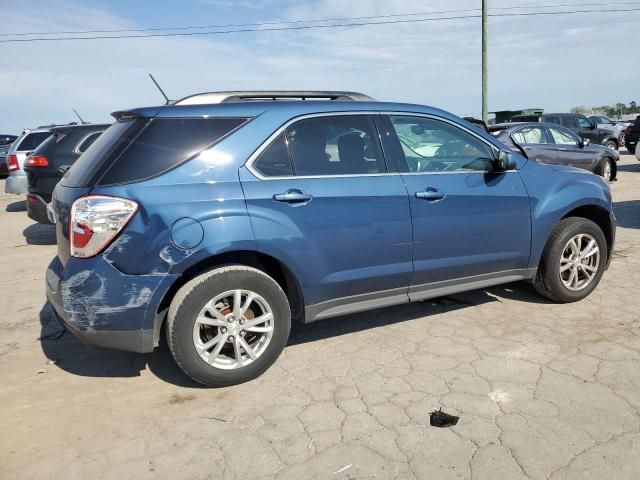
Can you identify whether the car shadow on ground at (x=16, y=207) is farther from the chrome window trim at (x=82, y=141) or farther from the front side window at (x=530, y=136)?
the front side window at (x=530, y=136)

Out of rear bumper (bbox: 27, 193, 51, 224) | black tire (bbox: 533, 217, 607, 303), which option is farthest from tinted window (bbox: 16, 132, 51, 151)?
black tire (bbox: 533, 217, 607, 303)

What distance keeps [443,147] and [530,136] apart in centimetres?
725

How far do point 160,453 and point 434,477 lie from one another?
136 cm

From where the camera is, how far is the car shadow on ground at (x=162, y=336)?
3684mm

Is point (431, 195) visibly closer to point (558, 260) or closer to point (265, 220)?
point (265, 220)

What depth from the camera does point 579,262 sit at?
4637 millimetres

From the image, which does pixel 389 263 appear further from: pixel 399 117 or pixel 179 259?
pixel 179 259

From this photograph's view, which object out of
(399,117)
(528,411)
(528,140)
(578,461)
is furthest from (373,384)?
(528,140)

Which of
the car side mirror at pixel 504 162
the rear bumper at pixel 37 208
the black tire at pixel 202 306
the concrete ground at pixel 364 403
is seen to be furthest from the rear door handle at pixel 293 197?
the rear bumper at pixel 37 208

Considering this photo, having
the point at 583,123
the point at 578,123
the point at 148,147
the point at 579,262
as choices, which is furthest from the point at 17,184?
the point at 583,123

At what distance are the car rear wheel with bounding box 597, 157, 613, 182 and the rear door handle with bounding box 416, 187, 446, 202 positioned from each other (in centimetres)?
963

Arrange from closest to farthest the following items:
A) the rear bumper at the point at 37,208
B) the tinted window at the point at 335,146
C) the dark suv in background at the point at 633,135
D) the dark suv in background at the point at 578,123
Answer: the tinted window at the point at 335,146 < the rear bumper at the point at 37,208 < the dark suv in background at the point at 578,123 < the dark suv in background at the point at 633,135

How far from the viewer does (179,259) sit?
3.08m

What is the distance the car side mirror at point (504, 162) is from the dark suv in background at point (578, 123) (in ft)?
42.2
